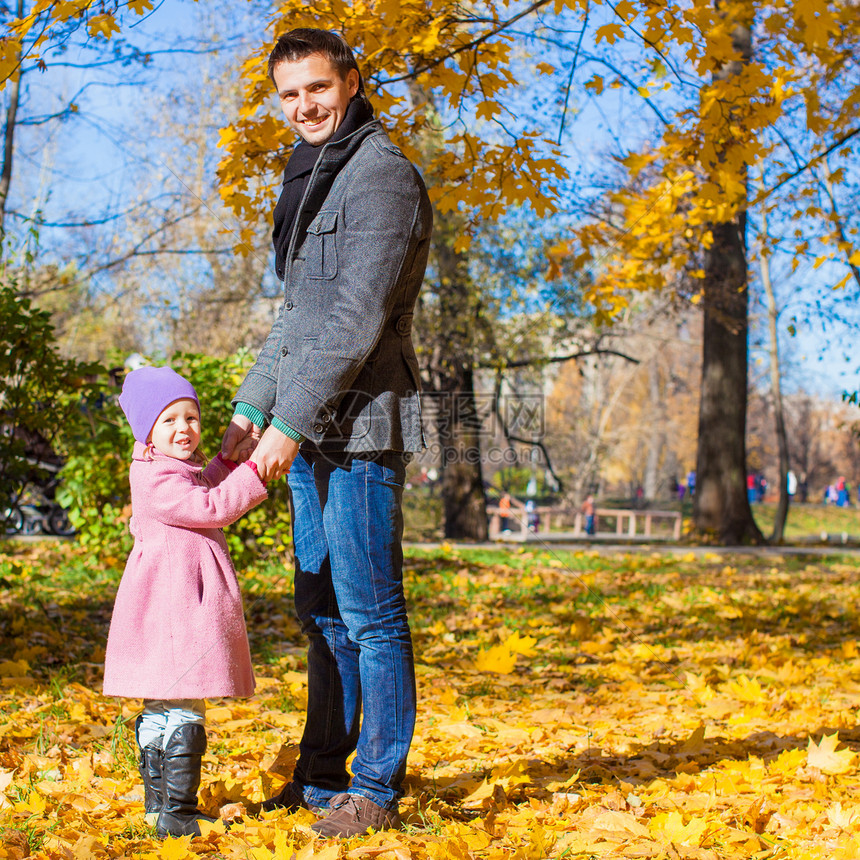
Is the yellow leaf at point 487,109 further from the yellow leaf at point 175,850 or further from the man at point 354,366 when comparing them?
the yellow leaf at point 175,850

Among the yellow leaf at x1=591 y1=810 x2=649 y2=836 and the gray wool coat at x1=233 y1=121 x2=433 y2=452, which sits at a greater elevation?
the gray wool coat at x1=233 y1=121 x2=433 y2=452

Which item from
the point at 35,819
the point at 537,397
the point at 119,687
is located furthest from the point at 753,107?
the point at 537,397

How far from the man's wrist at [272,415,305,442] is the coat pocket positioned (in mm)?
364

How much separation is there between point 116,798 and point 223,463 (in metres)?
1.03

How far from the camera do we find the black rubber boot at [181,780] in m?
2.10

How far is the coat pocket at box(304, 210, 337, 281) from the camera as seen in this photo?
6.72ft

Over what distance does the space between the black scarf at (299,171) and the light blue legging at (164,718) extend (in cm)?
117

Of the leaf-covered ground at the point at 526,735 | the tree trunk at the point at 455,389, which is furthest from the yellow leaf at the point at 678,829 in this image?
the tree trunk at the point at 455,389

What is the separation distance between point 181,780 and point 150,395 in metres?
0.96

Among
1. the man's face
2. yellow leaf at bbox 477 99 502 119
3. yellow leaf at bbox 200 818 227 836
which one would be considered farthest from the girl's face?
yellow leaf at bbox 477 99 502 119

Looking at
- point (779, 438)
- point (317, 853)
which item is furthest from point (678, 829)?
point (779, 438)

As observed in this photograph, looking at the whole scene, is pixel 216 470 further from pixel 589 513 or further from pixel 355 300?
pixel 589 513

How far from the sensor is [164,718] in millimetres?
2141

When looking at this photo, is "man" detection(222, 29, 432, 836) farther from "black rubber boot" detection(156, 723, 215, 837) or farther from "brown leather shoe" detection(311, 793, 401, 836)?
"black rubber boot" detection(156, 723, 215, 837)
